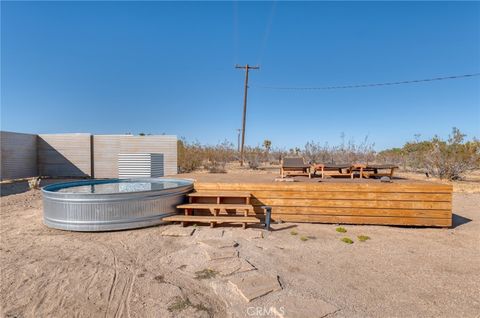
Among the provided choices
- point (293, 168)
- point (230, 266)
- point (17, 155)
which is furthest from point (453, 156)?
point (17, 155)

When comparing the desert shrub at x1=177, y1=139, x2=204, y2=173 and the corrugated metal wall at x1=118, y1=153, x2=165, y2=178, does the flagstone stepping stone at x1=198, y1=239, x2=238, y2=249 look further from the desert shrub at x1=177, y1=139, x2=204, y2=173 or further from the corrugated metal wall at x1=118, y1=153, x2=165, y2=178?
the desert shrub at x1=177, y1=139, x2=204, y2=173

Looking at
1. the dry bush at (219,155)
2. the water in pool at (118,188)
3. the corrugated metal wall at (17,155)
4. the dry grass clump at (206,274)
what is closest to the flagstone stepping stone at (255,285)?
the dry grass clump at (206,274)

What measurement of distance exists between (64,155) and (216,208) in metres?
14.0

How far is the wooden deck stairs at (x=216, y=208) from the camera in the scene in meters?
4.55

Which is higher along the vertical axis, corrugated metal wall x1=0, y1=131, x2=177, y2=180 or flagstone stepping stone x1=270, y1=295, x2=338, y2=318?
corrugated metal wall x1=0, y1=131, x2=177, y2=180

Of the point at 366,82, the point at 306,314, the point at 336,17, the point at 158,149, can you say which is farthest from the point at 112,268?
the point at 366,82

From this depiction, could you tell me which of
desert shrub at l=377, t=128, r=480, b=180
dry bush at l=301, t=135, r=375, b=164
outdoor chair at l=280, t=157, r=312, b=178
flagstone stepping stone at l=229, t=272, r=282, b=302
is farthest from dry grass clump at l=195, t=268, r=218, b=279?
dry bush at l=301, t=135, r=375, b=164

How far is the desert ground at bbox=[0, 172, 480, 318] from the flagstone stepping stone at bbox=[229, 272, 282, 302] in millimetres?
22

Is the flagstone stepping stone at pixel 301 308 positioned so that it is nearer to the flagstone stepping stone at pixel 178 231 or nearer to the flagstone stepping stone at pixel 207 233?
the flagstone stepping stone at pixel 207 233

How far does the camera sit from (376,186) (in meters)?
4.78

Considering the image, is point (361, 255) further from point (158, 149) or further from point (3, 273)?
point (158, 149)

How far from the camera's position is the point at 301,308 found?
2.12 metres

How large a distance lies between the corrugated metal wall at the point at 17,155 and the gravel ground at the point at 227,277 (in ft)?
35.9

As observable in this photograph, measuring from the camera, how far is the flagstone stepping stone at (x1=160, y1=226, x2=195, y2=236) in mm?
4179
